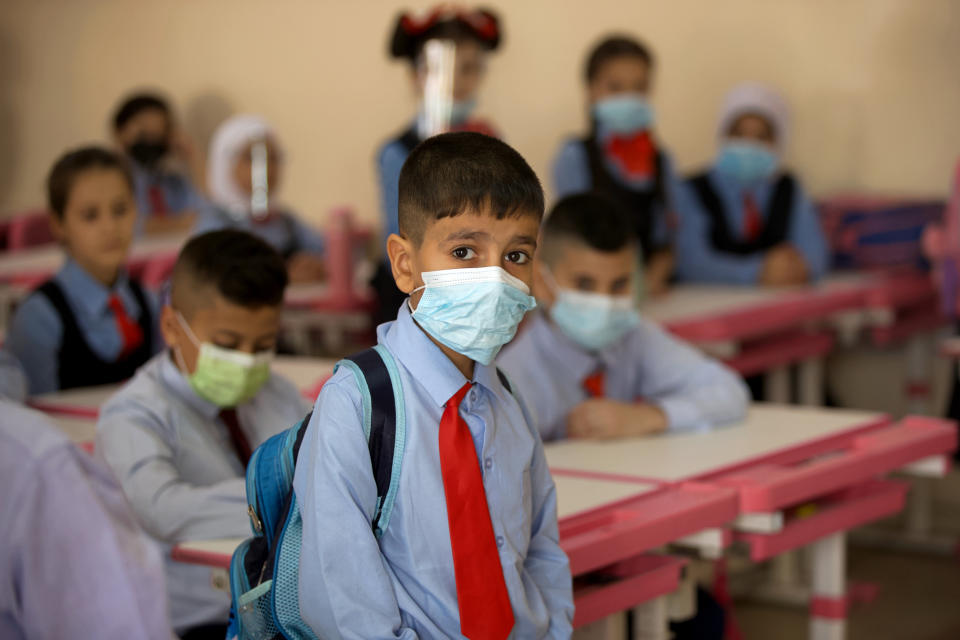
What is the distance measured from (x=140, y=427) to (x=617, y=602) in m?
0.79

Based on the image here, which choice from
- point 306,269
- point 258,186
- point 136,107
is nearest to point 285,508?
point 306,269

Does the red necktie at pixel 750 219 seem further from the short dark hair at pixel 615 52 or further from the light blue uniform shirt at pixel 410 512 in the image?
the light blue uniform shirt at pixel 410 512

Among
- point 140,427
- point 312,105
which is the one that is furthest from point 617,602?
point 312,105

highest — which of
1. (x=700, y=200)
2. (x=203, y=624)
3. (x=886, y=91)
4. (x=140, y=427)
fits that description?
(x=886, y=91)

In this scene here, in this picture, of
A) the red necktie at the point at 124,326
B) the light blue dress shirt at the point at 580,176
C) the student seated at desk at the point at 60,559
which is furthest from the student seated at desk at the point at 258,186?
the student seated at desk at the point at 60,559

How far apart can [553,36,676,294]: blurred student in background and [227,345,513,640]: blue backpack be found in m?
2.49

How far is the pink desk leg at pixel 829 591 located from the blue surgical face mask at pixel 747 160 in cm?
195

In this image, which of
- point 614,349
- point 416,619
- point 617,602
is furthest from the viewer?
point 614,349

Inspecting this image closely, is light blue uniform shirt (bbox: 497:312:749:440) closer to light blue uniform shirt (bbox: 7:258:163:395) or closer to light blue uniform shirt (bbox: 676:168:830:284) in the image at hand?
light blue uniform shirt (bbox: 7:258:163:395)

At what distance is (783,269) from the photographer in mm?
3959

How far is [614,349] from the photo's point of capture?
2588mm

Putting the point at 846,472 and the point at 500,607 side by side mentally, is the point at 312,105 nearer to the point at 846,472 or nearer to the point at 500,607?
the point at 846,472

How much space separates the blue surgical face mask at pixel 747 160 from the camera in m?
4.11

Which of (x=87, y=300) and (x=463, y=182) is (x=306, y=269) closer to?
(x=87, y=300)
